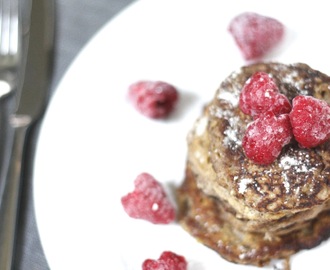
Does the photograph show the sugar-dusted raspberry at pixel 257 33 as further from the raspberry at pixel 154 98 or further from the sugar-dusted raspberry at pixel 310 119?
the sugar-dusted raspberry at pixel 310 119

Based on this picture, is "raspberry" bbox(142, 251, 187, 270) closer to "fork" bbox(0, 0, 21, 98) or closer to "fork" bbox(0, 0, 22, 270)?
"fork" bbox(0, 0, 22, 270)

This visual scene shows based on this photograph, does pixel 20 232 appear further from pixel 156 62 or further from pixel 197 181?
pixel 156 62

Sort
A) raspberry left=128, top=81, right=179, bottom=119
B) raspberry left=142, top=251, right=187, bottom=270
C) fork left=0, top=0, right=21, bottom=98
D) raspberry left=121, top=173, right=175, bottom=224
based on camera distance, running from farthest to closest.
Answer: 1. fork left=0, top=0, right=21, bottom=98
2. raspberry left=128, top=81, right=179, bottom=119
3. raspberry left=121, top=173, right=175, bottom=224
4. raspberry left=142, top=251, right=187, bottom=270

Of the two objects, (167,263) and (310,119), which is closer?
(310,119)

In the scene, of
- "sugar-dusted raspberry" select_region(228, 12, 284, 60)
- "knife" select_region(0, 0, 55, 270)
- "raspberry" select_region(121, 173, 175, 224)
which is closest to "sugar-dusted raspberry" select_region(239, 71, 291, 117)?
"sugar-dusted raspberry" select_region(228, 12, 284, 60)

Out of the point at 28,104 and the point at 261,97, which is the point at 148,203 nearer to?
the point at 261,97

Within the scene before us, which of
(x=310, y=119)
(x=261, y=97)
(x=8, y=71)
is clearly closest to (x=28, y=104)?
(x=8, y=71)

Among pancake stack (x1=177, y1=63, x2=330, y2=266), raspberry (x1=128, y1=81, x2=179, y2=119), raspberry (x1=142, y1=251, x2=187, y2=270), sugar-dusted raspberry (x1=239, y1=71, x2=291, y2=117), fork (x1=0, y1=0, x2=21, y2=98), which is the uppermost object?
fork (x1=0, y1=0, x2=21, y2=98)

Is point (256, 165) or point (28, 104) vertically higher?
point (28, 104)
